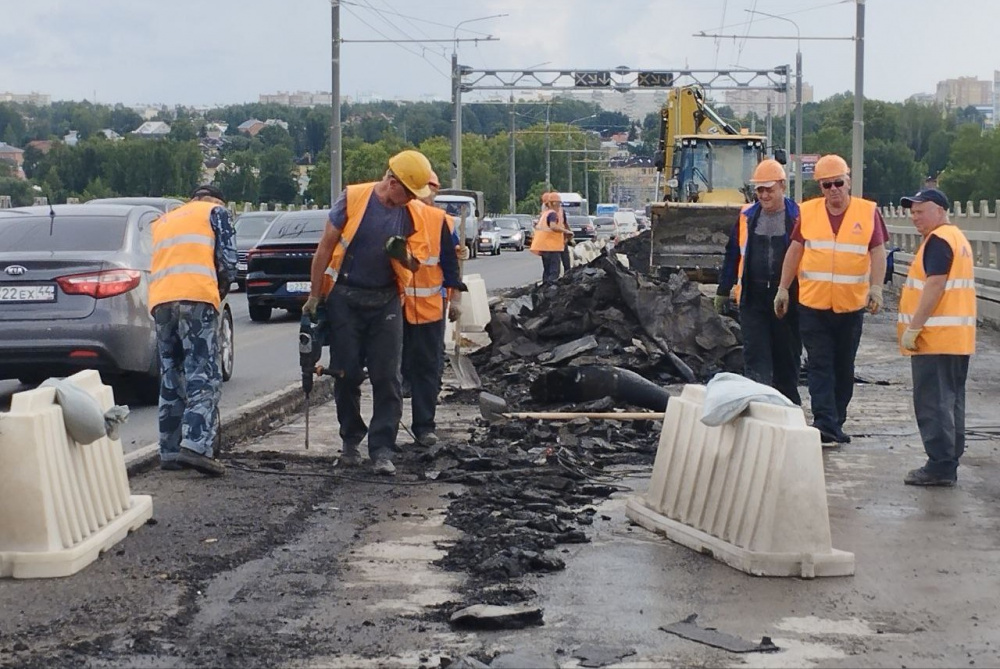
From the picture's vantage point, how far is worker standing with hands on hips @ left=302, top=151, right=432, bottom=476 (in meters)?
9.70

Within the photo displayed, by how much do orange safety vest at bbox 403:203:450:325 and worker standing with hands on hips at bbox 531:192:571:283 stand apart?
15.5m

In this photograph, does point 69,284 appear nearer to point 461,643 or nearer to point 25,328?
point 25,328

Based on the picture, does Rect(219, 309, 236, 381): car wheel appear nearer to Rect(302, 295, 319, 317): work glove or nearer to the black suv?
Rect(302, 295, 319, 317): work glove

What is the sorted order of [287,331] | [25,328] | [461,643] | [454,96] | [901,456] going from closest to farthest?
[461,643] < [901,456] < [25,328] < [287,331] < [454,96]

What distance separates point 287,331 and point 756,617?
54.2 ft

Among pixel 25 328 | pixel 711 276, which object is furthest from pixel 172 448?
pixel 711 276

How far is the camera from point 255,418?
11852mm

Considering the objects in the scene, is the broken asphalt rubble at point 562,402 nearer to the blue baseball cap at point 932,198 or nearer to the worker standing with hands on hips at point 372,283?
the worker standing with hands on hips at point 372,283

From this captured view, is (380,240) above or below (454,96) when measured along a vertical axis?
below

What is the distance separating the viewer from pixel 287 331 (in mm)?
22078

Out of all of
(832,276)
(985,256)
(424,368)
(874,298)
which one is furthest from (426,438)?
(985,256)

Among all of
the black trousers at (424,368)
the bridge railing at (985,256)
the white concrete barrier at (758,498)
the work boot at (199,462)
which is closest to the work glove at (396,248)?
the black trousers at (424,368)

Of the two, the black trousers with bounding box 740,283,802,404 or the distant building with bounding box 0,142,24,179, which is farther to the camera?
the distant building with bounding box 0,142,24,179

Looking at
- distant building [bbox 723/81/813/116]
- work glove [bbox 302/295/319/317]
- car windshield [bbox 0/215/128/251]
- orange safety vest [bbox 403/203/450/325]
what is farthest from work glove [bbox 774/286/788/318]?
distant building [bbox 723/81/813/116]
